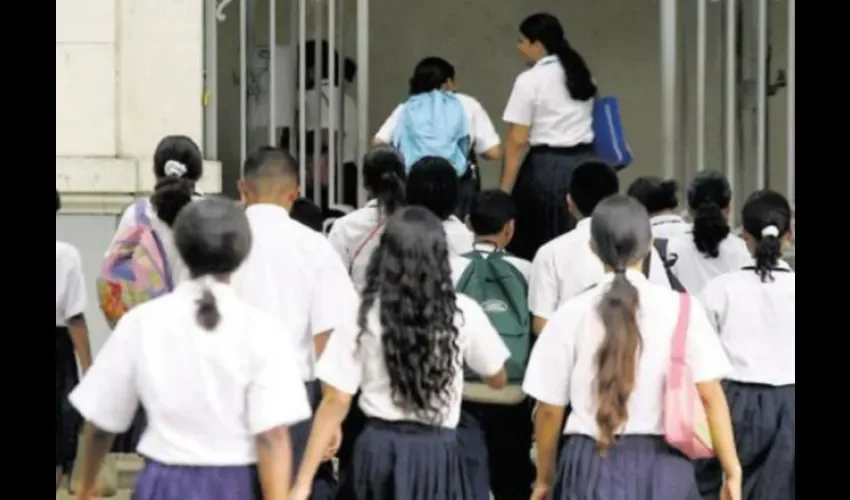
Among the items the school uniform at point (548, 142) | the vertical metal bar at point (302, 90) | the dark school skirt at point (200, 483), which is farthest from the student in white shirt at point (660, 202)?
the dark school skirt at point (200, 483)

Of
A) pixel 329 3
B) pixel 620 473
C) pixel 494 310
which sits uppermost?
pixel 329 3

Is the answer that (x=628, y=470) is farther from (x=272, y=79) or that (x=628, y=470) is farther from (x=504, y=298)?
(x=272, y=79)

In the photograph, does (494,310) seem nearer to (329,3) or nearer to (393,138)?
(393,138)

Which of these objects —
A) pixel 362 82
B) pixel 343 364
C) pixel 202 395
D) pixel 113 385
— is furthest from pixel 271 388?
pixel 362 82

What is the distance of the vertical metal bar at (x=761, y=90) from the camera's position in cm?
891

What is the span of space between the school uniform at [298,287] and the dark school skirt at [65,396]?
1289mm

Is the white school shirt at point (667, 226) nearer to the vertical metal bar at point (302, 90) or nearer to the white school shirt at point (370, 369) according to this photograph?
the white school shirt at point (370, 369)

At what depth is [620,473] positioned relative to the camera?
16.8 ft

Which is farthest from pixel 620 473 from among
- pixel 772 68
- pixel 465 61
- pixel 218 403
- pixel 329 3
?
pixel 465 61

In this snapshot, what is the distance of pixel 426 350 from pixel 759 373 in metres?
1.74

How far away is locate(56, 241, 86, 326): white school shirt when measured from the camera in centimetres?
670

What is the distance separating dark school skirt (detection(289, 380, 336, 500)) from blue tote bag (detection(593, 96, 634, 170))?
2613 mm

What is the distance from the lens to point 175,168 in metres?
6.85
